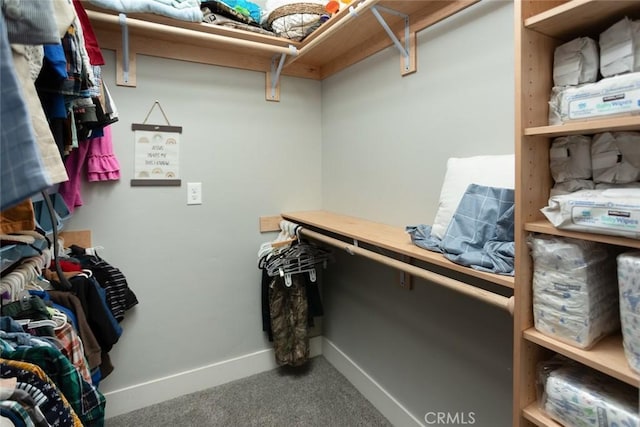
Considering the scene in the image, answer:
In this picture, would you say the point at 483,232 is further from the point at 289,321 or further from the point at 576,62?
the point at 289,321

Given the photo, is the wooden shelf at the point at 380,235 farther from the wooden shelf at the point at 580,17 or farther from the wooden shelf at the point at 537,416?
the wooden shelf at the point at 580,17

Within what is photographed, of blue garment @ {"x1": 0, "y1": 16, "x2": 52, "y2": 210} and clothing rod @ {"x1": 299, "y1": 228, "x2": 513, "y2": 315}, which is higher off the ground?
blue garment @ {"x1": 0, "y1": 16, "x2": 52, "y2": 210}

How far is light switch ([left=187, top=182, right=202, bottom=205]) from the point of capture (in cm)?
208

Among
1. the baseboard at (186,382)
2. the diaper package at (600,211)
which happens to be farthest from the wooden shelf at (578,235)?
the baseboard at (186,382)

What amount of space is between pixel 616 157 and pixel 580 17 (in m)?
0.35

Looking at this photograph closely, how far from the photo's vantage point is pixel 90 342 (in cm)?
150

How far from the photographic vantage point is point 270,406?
6.50ft

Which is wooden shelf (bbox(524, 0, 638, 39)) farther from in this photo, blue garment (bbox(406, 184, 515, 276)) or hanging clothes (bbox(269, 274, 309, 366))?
hanging clothes (bbox(269, 274, 309, 366))

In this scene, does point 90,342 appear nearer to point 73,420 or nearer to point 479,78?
point 73,420

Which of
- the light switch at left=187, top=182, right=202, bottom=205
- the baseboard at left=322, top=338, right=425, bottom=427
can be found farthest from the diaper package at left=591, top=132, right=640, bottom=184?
the light switch at left=187, top=182, right=202, bottom=205

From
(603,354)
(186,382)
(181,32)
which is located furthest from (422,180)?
(186,382)

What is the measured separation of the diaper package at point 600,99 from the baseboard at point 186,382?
216cm

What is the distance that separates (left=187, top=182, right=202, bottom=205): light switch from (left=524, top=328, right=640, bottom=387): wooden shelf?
1.81 m

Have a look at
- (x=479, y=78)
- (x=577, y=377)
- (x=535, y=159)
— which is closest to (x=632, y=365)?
(x=577, y=377)
